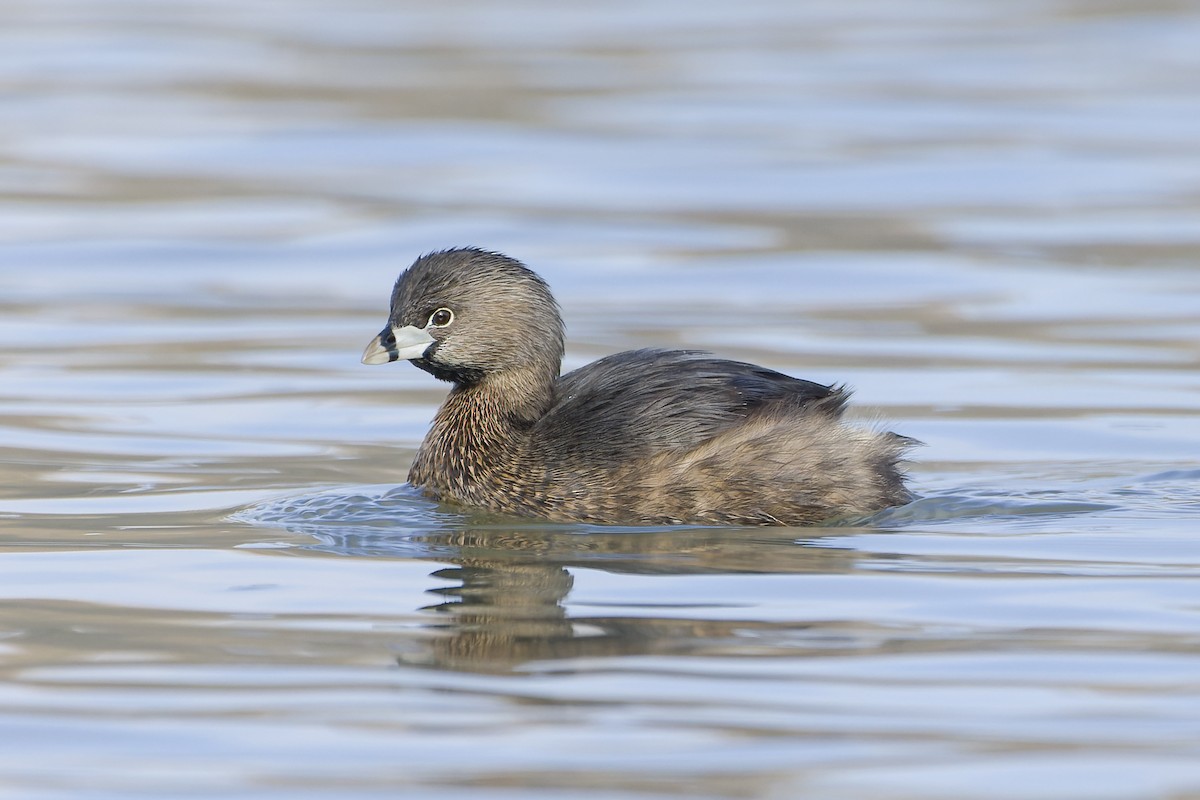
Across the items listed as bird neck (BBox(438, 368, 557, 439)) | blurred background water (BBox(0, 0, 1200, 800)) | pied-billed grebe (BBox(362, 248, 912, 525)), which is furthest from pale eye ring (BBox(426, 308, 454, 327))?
blurred background water (BBox(0, 0, 1200, 800))

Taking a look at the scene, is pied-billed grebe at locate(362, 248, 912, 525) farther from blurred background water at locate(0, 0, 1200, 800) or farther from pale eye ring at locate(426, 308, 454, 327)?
blurred background water at locate(0, 0, 1200, 800)

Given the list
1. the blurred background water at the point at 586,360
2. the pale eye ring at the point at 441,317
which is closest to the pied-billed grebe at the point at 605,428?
the pale eye ring at the point at 441,317

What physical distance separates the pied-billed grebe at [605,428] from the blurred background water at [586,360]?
16cm

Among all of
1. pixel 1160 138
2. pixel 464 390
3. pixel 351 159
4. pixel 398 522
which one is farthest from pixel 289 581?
pixel 1160 138

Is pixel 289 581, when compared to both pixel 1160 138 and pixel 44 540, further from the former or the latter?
pixel 1160 138

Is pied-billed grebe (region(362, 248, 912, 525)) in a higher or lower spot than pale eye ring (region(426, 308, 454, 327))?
lower

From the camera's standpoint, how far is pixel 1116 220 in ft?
53.2

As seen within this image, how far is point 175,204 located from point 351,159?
219 cm

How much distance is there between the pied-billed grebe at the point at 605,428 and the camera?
27.8 feet

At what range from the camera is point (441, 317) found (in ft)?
29.8

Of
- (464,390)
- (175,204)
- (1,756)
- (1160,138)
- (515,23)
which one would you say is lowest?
(1,756)

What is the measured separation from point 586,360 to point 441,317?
11.2 ft

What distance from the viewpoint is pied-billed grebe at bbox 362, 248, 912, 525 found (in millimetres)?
8469

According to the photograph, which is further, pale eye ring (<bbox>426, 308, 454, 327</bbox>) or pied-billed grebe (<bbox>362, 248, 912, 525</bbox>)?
pale eye ring (<bbox>426, 308, 454, 327</bbox>)
